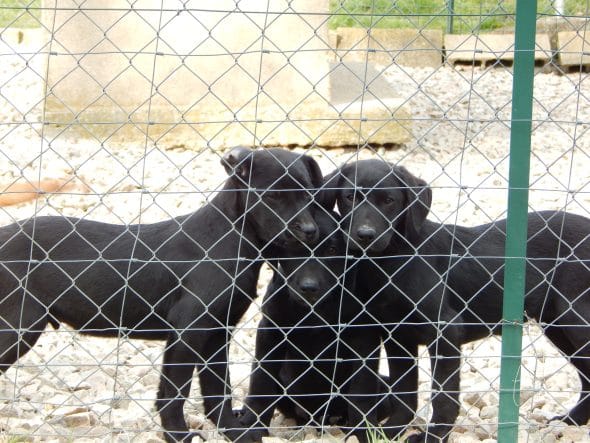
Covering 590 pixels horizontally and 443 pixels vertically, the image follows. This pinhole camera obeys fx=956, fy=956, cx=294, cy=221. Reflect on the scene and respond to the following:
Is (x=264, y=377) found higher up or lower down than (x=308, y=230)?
lower down

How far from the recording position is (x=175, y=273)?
14.0 ft

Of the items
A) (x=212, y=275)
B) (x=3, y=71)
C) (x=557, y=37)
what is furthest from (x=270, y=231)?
(x=557, y=37)

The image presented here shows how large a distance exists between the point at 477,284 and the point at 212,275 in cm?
130

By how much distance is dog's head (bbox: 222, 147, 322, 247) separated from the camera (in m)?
4.09

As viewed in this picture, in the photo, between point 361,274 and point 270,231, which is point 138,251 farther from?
point 361,274

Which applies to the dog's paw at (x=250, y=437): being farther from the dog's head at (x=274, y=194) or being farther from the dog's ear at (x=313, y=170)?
the dog's ear at (x=313, y=170)

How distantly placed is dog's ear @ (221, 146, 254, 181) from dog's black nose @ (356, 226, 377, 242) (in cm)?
57

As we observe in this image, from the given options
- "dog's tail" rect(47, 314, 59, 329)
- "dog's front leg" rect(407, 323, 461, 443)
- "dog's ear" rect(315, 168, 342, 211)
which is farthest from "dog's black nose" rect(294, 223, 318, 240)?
"dog's tail" rect(47, 314, 59, 329)

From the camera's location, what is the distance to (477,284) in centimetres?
453

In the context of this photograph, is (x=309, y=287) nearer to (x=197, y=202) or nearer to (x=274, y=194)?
(x=274, y=194)

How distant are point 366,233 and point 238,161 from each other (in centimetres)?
64

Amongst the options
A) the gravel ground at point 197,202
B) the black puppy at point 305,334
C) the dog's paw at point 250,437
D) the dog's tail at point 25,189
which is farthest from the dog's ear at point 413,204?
the dog's tail at point 25,189

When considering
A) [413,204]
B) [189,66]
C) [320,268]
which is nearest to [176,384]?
[320,268]

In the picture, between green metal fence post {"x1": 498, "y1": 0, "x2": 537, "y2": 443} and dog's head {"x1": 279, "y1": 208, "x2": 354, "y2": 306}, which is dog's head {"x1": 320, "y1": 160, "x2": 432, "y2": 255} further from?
green metal fence post {"x1": 498, "y1": 0, "x2": 537, "y2": 443}
